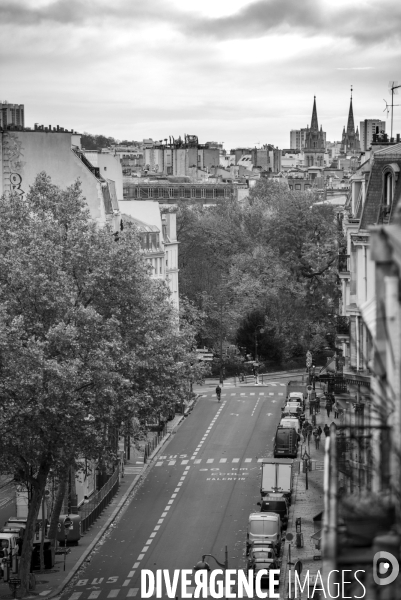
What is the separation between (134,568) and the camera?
2149 inches

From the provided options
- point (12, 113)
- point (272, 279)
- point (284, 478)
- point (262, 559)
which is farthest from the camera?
point (272, 279)

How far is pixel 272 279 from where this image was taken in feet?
390

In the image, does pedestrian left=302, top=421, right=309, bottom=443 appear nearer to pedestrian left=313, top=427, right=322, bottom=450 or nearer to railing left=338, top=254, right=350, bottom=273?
pedestrian left=313, top=427, right=322, bottom=450

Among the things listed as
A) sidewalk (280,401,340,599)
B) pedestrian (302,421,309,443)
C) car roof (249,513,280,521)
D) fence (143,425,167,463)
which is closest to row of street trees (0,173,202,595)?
car roof (249,513,280,521)

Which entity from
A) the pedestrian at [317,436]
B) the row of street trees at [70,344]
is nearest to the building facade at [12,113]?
the pedestrian at [317,436]

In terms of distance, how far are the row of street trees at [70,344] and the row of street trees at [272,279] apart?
5144 cm

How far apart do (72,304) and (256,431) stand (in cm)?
3502

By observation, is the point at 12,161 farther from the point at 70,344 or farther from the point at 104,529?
the point at 70,344

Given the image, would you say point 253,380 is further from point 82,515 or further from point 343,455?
point 343,455

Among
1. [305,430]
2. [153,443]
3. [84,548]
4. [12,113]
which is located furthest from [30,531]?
[12,113]

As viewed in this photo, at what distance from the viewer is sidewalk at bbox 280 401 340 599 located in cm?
5229

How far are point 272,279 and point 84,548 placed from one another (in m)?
62.2

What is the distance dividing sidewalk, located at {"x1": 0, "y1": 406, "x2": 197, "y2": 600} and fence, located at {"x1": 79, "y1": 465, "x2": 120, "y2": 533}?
8.8 inches

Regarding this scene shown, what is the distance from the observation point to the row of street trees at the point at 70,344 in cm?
4916
